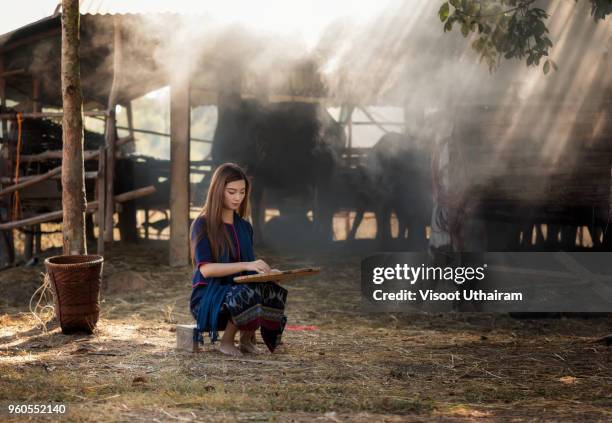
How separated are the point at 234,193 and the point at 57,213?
5.21 meters

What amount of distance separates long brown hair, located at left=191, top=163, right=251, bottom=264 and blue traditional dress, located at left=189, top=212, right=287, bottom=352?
3cm

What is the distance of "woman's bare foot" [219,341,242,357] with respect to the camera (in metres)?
5.26

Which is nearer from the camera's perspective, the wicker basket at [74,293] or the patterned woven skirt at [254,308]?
the patterned woven skirt at [254,308]

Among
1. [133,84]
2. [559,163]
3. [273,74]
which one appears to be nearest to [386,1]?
[273,74]

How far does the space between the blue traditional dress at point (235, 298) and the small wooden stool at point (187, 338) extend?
3.0 inches

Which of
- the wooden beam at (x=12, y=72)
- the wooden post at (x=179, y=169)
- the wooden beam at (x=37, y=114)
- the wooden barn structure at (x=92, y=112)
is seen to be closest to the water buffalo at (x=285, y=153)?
the wooden barn structure at (x=92, y=112)

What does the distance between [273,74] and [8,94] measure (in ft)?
15.1

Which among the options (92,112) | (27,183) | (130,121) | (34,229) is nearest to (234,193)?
(92,112)

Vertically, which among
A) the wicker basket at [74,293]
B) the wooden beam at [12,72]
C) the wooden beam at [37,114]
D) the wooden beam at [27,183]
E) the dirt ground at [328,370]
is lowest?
the dirt ground at [328,370]

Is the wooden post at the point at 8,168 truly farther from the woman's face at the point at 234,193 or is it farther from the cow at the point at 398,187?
the woman's face at the point at 234,193

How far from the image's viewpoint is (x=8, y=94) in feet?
42.1

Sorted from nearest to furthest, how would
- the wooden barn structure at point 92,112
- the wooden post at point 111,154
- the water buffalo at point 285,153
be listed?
the wooden post at point 111,154, the wooden barn structure at point 92,112, the water buffalo at point 285,153

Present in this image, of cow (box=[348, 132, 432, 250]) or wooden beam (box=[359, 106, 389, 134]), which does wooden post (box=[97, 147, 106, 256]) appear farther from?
wooden beam (box=[359, 106, 389, 134])

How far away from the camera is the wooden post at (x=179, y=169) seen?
10180 mm
